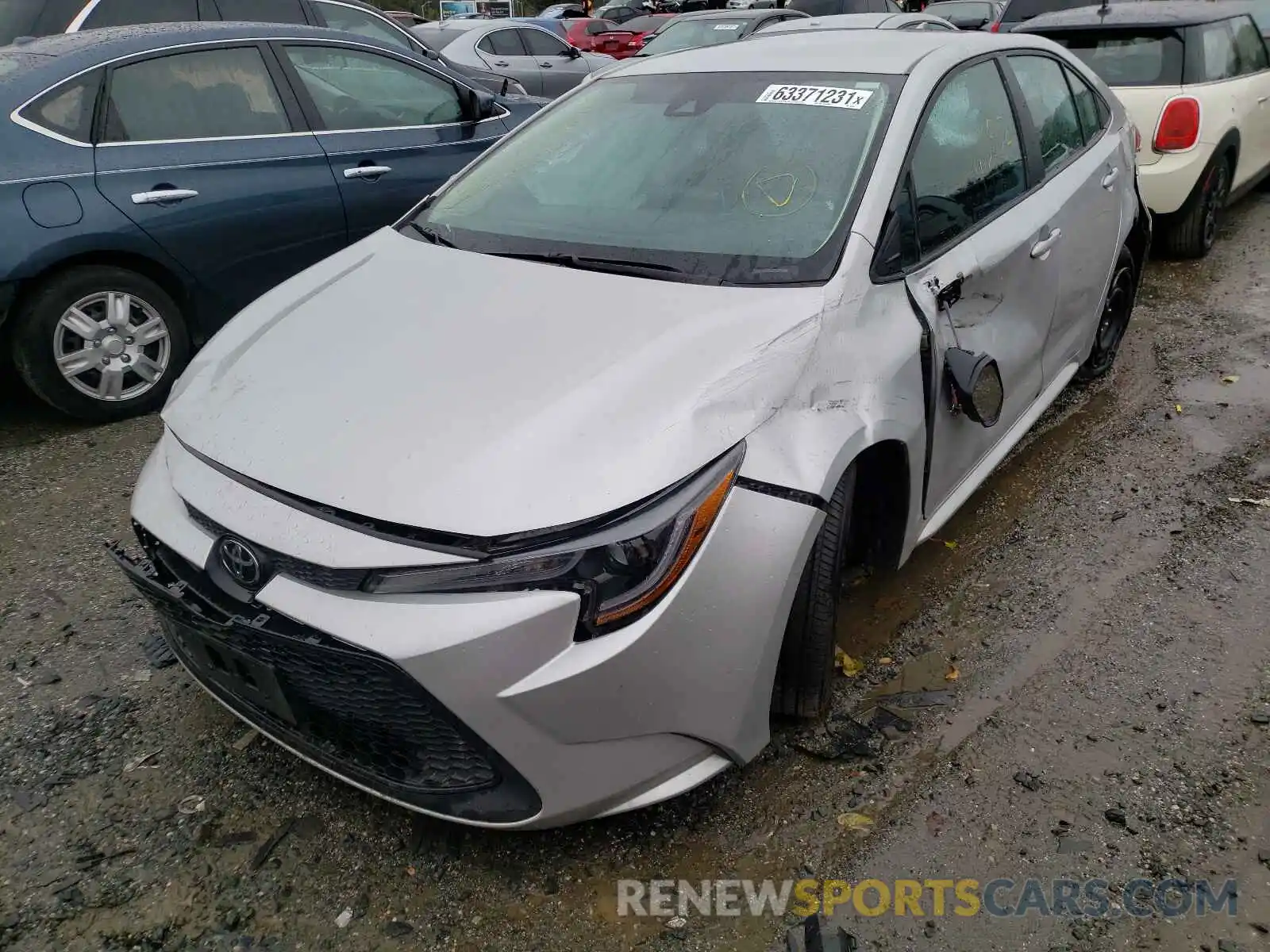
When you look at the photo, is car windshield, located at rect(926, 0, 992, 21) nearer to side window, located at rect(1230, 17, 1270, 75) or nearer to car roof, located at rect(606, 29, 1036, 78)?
side window, located at rect(1230, 17, 1270, 75)

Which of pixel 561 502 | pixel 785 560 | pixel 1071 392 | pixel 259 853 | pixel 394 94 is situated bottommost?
pixel 1071 392

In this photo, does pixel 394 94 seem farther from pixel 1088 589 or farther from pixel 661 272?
pixel 1088 589

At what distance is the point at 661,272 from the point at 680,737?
1166mm

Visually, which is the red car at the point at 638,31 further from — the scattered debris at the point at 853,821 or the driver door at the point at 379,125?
the scattered debris at the point at 853,821

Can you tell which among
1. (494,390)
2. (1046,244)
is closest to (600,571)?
(494,390)

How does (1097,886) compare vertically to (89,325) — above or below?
below

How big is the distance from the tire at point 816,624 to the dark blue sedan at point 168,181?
3374mm

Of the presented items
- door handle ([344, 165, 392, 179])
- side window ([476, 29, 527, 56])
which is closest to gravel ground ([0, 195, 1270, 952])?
door handle ([344, 165, 392, 179])

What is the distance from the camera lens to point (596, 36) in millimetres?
16219

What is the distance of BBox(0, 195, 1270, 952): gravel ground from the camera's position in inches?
80.0

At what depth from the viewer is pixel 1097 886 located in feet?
6.75

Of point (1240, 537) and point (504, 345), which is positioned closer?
point (504, 345)

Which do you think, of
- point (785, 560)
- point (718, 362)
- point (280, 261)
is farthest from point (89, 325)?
point (785, 560)

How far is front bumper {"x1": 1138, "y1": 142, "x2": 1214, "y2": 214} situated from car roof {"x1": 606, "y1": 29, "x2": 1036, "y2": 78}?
3155mm
